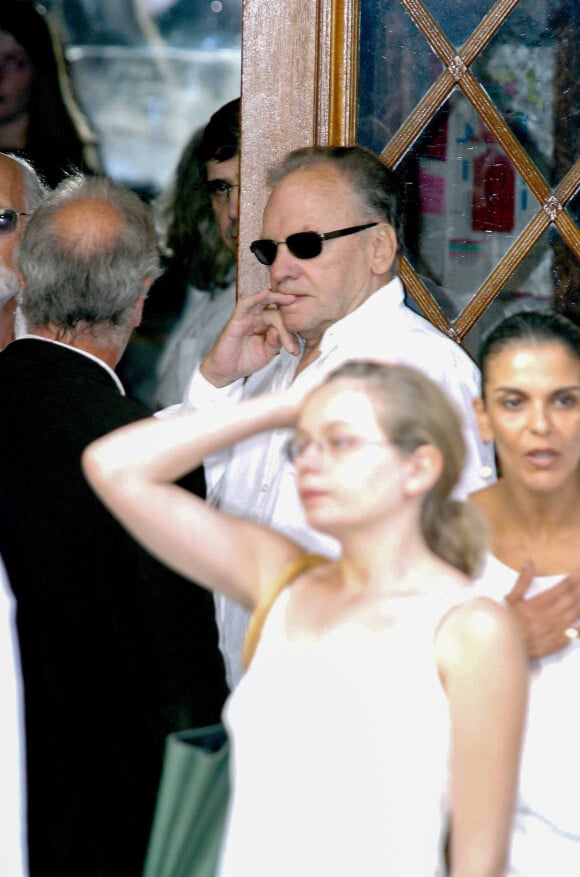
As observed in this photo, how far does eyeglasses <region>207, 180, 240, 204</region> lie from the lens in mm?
3131

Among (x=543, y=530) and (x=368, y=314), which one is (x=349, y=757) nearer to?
(x=543, y=530)

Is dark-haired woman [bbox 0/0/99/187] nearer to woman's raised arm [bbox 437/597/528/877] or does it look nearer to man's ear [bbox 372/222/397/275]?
man's ear [bbox 372/222/397/275]

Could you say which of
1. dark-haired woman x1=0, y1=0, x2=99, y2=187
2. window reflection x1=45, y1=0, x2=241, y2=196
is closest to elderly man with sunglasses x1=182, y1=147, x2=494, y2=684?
window reflection x1=45, y1=0, x2=241, y2=196

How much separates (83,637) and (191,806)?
52 centimetres

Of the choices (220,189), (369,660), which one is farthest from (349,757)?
(220,189)

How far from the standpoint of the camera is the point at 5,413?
2043mm

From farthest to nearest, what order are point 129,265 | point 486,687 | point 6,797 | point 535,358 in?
1. point 129,265
2. point 6,797
3. point 535,358
4. point 486,687

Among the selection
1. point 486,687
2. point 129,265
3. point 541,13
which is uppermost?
point 541,13

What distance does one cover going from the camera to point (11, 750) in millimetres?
1824

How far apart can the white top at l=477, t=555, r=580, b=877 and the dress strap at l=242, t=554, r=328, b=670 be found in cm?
29

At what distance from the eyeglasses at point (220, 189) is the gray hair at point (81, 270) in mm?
955

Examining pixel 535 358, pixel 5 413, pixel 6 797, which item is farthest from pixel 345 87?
pixel 6 797

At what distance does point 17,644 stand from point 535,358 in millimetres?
837

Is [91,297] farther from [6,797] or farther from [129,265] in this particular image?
[6,797]
